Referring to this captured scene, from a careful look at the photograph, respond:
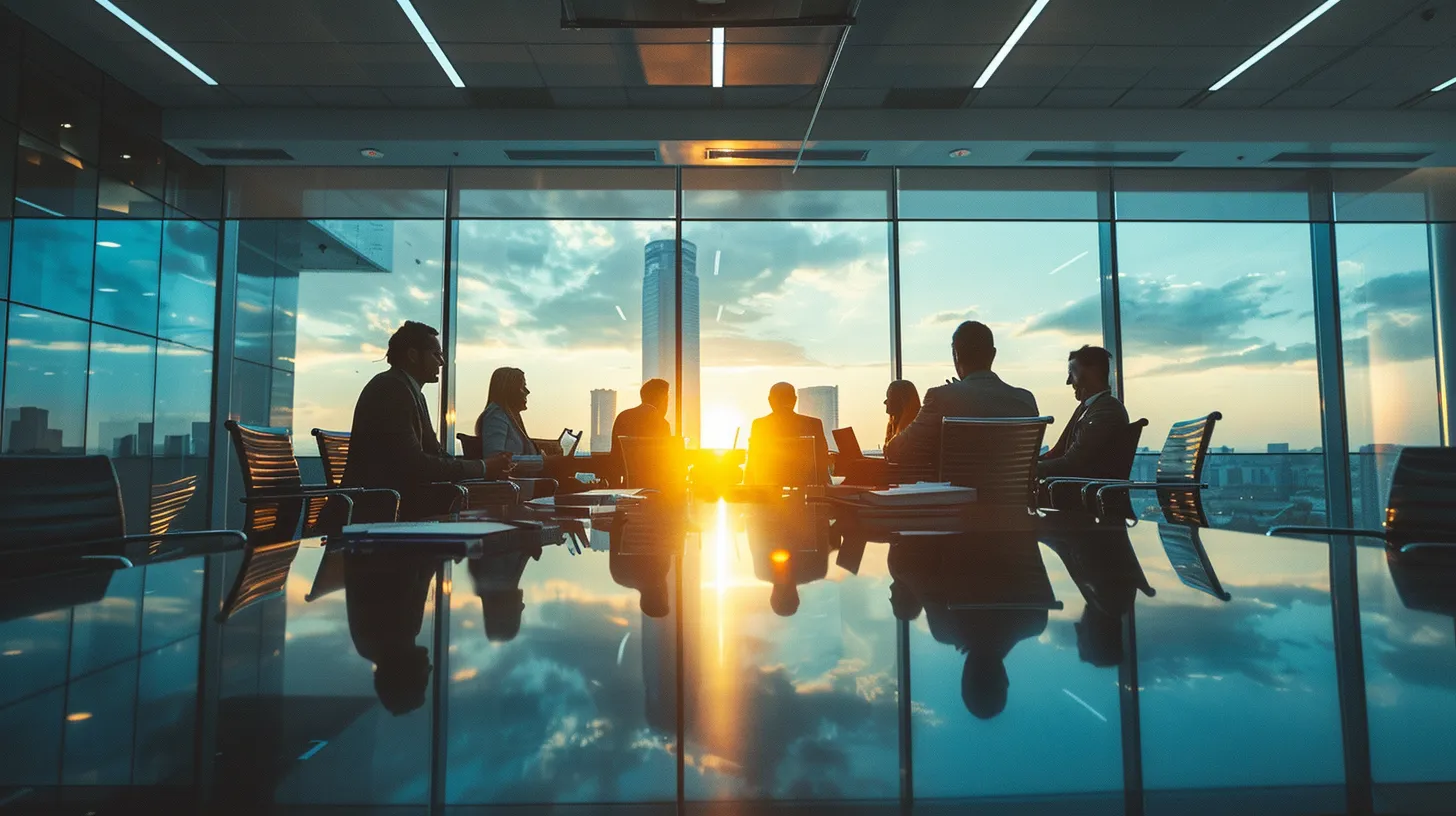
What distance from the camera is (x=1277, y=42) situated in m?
5.37

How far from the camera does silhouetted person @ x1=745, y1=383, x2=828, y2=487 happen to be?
11.8 feet

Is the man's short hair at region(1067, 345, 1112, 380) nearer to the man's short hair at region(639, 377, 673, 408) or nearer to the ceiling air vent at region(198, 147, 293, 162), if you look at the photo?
the man's short hair at region(639, 377, 673, 408)

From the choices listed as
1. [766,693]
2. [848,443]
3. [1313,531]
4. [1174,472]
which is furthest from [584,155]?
[766,693]

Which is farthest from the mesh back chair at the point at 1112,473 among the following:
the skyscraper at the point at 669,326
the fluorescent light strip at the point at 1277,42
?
the skyscraper at the point at 669,326

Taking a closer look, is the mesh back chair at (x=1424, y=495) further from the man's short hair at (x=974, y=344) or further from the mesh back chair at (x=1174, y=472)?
the man's short hair at (x=974, y=344)

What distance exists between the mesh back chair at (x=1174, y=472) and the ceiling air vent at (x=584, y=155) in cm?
477

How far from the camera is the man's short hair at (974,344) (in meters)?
3.62

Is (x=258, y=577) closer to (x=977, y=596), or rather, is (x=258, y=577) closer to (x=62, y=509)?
(x=977, y=596)

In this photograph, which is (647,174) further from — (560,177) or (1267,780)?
(1267,780)

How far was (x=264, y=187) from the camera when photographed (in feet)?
23.6

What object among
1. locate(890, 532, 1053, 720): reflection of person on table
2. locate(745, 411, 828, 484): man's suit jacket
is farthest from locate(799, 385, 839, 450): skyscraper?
locate(890, 532, 1053, 720): reflection of person on table

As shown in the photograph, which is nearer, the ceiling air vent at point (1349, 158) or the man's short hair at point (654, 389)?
the man's short hair at point (654, 389)

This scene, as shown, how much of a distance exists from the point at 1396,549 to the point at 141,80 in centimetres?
777

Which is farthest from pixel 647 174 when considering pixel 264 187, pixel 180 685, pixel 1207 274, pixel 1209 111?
pixel 180 685
